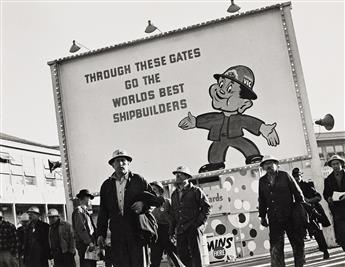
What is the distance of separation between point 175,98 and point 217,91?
1076mm

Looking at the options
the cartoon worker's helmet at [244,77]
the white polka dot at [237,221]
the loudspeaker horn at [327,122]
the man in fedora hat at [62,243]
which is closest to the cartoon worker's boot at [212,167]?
the white polka dot at [237,221]

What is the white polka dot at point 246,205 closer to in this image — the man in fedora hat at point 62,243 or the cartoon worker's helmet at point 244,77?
the cartoon worker's helmet at point 244,77

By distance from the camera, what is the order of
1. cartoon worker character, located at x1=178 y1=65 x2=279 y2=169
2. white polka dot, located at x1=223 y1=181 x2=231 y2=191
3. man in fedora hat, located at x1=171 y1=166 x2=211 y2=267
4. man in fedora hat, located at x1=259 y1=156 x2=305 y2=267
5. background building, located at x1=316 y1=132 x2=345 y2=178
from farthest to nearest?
background building, located at x1=316 y1=132 x2=345 y2=178 < white polka dot, located at x1=223 y1=181 x2=231 y2=191 < cartoon worker character, located at x1=178 y1=65 x2=279 y2=169 < man in fedora hat, located at x1=171 y1=166 x2=211 y2=267 < man in fedora hat, located at x1=259 y1=156 x2=305 y2=267

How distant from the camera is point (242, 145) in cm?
1319

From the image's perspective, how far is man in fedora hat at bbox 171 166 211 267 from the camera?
321 inches

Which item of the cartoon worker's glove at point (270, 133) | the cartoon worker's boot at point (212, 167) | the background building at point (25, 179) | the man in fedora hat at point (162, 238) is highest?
the background building at point (25, 179)

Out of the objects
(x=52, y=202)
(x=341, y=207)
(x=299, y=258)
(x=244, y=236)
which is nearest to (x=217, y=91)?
(x=244, y=236)

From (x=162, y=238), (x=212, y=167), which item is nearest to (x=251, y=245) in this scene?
(x=212, y=167)

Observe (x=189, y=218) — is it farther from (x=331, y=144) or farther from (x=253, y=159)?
(x=331, y=144)

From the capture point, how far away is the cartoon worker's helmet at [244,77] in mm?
13422

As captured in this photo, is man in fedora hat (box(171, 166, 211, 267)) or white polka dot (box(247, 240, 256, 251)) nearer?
man in fedora hat (box(171, 166, 211, 267))

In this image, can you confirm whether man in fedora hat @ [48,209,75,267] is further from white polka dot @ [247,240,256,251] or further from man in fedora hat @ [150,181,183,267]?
white polka dot @ [247,240,256,251]

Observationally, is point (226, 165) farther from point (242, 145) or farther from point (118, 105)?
point (118, 105)

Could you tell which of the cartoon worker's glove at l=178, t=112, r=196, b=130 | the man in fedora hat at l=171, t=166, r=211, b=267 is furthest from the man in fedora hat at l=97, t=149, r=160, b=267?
the cartoon worker's glove at l=178, t=112, r=196, b=130
